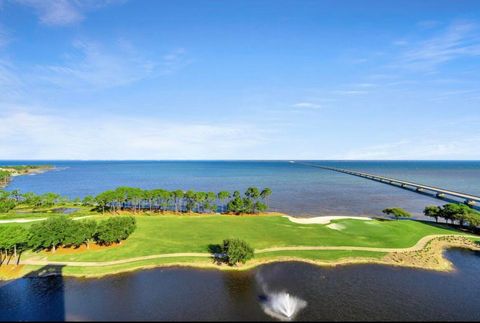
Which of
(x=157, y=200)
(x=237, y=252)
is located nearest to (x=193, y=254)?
(x=237, y=252)

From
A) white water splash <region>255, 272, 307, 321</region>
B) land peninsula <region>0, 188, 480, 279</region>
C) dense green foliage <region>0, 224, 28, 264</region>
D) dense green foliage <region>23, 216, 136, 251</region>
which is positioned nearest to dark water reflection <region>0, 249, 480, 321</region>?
white water splash <region>255, 272, 307, 321</region>

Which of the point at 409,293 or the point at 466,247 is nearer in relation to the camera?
the point at 409,293

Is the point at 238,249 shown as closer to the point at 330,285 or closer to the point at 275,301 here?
the point at 275,301

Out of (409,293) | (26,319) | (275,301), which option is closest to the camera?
(26,319)

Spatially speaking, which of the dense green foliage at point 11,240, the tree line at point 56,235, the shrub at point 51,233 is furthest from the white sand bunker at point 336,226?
the dense green foliage at point 11,240

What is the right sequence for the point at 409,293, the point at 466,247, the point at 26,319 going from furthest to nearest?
the point at 466,247 < the point at 409,293 < the point at 26,319

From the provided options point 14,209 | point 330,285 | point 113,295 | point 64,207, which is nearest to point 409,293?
point 330,285

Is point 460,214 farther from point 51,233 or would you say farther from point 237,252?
point 51,233
